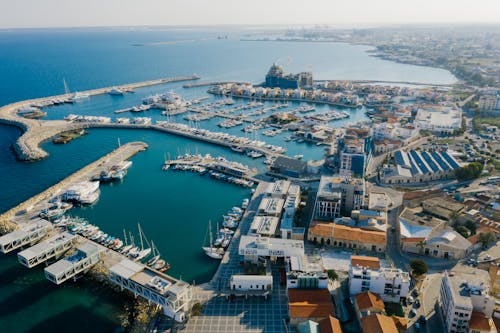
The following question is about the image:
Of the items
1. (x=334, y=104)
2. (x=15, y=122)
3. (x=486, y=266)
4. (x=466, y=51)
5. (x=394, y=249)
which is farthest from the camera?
(x=466, y=51)

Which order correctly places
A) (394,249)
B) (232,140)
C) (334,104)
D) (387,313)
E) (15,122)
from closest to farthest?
(387,313)
(394,249)
(232,140)
(15,122)
(334,104)

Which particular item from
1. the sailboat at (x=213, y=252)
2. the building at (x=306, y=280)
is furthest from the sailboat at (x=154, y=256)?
the building at (x=306, y=280)

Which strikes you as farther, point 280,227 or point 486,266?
point 280,227

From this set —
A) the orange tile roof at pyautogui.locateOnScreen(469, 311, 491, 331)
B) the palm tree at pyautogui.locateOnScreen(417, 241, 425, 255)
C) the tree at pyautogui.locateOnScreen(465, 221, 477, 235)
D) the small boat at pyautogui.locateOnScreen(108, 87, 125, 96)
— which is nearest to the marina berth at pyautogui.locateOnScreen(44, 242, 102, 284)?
the palm tree at pyautogui.locateOnScreen(417, 241, 425, 255)

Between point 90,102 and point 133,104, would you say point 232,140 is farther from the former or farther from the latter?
A: point 90,102

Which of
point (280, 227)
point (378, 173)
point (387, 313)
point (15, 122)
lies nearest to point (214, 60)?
point (15, 122)

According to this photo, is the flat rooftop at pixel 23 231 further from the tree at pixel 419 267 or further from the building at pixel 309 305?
the tree at pixel 419 267

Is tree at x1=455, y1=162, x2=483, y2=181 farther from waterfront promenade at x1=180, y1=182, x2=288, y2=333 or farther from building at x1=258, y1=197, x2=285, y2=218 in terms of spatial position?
waterfront promenade at x1=180, y1=182, x2=288, y2=333
